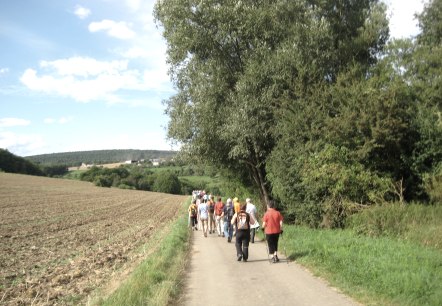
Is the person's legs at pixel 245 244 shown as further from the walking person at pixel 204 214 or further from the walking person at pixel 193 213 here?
the walking person at pixel 193 213

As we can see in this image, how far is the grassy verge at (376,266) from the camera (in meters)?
7.59

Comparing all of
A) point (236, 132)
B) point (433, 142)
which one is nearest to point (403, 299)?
point (433, 142)

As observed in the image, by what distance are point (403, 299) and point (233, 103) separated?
1581 cm

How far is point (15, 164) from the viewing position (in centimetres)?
11119

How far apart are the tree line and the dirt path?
5.86m

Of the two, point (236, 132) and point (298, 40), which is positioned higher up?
point (298, 40)

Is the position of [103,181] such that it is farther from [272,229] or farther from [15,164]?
[272,229]

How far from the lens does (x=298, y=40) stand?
2062 cm

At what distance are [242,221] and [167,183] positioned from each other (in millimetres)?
108988

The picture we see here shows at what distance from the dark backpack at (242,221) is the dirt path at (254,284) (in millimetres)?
1058

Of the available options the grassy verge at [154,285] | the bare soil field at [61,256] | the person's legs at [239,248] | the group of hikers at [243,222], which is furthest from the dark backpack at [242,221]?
the bare soil field at [61,256]

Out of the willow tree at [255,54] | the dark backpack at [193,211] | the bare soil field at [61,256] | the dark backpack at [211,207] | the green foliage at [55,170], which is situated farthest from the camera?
the green foliage at [55,170]

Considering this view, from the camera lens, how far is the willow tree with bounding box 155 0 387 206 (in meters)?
20.8

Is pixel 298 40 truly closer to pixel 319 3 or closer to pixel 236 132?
pixel 319 3
